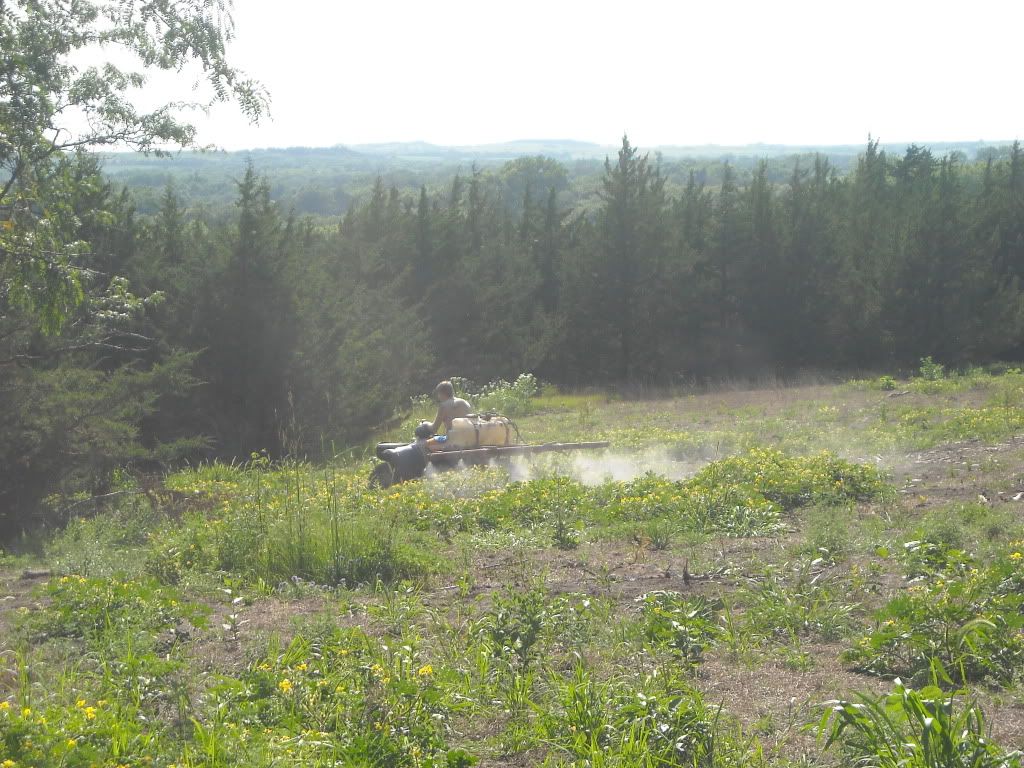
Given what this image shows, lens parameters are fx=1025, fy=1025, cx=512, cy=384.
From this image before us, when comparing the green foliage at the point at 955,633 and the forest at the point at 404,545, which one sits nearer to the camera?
the forest at the point at 404,545

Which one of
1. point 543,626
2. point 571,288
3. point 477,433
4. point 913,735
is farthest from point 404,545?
point 571,288

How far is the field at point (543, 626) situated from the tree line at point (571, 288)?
13.6m

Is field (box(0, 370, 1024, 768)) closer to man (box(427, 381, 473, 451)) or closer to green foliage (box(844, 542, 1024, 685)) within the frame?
green foliage (box(844, 542, 1024, 685))

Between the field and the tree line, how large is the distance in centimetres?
1356

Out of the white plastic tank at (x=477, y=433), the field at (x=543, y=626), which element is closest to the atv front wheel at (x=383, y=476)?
the white plastic tank at (x=477, y=433)

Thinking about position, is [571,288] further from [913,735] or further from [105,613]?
[913,735]

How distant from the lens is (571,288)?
41.2m

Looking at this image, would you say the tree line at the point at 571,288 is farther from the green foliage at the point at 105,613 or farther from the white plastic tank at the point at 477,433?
the green foliage at the point at 105,613

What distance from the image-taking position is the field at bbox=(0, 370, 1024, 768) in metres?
4.25

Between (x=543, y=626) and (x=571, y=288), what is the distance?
118 ft

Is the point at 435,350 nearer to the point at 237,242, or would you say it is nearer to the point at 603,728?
the point at 237,242

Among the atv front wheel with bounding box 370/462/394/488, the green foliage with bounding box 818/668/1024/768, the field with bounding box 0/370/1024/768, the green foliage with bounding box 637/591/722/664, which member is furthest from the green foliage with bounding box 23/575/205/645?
the atv front wheel with bounding box 370/462/394/488

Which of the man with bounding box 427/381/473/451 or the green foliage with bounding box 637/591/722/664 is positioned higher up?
the green foliage with bounding box 637/591/722/664

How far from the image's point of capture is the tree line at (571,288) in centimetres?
2423
